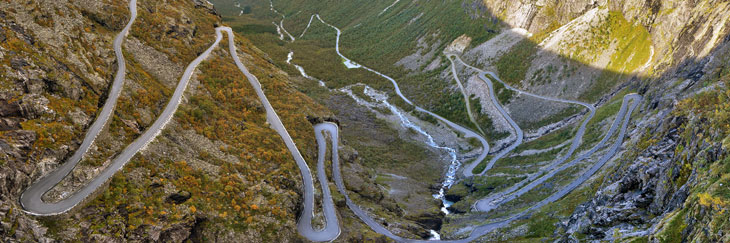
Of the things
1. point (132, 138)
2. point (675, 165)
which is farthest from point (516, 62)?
point (132, 138)

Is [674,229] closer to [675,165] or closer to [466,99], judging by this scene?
[675,165]

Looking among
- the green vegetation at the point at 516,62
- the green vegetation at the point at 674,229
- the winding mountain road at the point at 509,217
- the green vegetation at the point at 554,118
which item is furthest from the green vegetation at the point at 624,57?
the green vegetation at the point at 674,229

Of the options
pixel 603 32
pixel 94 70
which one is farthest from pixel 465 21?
pixel 94 70

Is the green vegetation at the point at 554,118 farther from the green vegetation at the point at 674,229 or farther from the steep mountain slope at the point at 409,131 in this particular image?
the green vegetation at the point at 674,229

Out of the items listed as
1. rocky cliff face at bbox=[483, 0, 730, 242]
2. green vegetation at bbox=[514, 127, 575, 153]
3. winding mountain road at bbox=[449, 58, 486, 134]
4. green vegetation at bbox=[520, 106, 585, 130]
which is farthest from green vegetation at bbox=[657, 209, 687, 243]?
winding mountain road at bbox=[449, 58, 486, 134]

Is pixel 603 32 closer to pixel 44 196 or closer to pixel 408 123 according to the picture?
pixel 408 123

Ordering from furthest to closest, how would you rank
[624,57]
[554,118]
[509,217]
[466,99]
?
[466,99]
[624,57]
[554,118]
[509,217]

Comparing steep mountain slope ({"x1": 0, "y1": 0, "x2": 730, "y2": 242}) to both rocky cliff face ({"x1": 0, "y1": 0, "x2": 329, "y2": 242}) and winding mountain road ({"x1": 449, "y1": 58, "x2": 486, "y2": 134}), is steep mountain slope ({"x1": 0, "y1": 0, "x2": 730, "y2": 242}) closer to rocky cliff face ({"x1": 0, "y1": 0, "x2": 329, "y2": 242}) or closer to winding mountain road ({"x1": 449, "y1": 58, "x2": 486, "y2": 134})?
rocky cliff face ({"x1": 0, "y1": 0, "x2": 329, "y2": 242})

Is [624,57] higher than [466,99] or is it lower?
higher

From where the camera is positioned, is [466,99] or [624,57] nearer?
[624,57]
